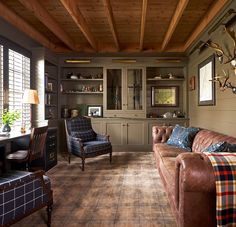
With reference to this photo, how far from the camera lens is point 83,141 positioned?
17.7 ft

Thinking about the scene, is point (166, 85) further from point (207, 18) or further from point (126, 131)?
point (207, 18)

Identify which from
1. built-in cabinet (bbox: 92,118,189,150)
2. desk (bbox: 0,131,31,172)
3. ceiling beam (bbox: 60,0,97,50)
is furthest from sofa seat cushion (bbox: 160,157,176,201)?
built-in cabinet (bbox: 92,118,189,150)

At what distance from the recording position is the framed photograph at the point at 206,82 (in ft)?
14.1

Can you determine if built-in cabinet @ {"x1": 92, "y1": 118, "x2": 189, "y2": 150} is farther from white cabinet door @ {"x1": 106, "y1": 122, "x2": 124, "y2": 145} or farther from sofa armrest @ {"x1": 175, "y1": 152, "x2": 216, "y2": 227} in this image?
sofa armrest @ {"x1": 175, "y1": 152, "x2": 216, "y2": 227}

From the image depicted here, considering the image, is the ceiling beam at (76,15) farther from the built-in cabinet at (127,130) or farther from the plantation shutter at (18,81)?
the built-in cabinet at (127,130)

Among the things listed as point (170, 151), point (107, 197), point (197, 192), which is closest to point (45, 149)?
point (107, 197)

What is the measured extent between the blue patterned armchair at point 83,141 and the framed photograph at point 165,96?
214 cm

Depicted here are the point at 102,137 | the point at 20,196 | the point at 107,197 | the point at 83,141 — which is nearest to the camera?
the point at 20,196

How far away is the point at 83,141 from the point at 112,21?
2483mm

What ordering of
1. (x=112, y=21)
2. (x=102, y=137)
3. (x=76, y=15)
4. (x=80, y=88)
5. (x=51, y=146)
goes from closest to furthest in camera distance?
(x=76, y=15)
(x=112, y=21)
(x=51, y=146)
(x=102, y=137)
(x=80, y=88)

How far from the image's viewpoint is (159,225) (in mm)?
2529

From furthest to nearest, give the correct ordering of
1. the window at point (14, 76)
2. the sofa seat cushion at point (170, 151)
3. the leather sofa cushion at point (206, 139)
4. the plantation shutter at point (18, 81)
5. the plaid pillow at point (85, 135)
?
the plaid pillow at point (85, 135) → the plantation shutter at point (18, 81) → the window at point (14, 76) → the sofa seat cushion at point (170, 151) → the leather sofa cushion at point (206, 139)

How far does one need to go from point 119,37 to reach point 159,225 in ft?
14.3

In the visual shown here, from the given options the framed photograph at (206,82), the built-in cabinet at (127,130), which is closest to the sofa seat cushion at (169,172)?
the framed photograph at (206,82)
